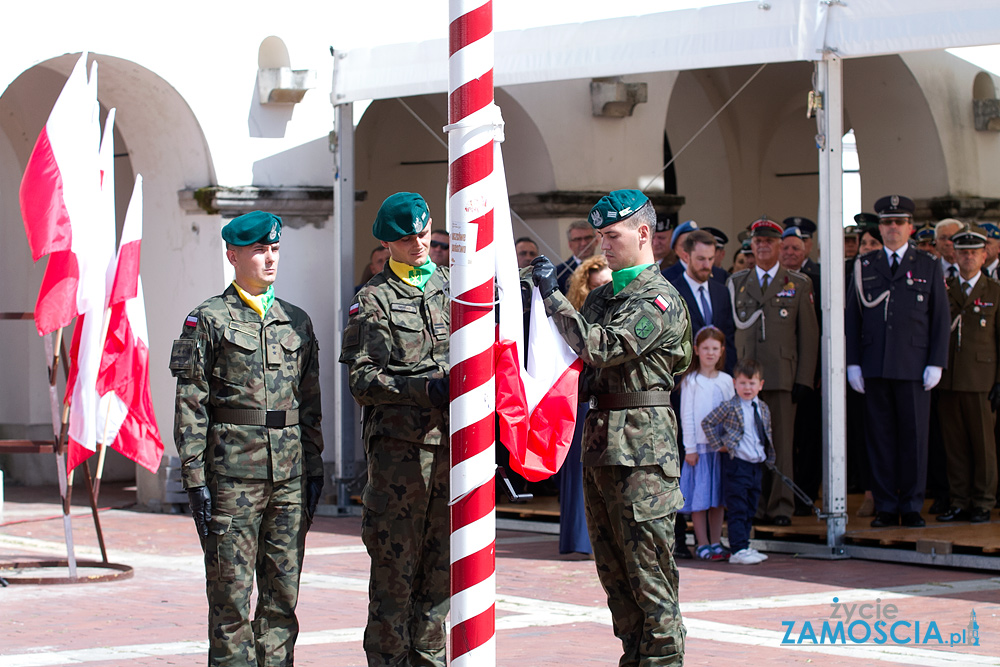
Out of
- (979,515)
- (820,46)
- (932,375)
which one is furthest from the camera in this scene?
(979,515)

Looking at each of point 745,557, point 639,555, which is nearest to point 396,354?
point 639,555

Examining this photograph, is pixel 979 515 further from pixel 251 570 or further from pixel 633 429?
pixel 251 570

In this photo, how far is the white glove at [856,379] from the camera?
9625mm

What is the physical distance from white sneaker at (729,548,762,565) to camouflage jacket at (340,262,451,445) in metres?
4.08

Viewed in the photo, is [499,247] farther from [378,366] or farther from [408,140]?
[408,140]

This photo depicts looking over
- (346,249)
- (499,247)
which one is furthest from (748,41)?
(499,247)

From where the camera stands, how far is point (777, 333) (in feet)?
32.7

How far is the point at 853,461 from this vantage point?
11094 millimetres

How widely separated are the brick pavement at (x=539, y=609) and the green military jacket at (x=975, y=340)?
1758 mm

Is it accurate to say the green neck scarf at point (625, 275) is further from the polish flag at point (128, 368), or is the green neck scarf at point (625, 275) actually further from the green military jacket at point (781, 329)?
the green military jacket at point (781, 329)

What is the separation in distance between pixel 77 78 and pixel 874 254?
5.25m

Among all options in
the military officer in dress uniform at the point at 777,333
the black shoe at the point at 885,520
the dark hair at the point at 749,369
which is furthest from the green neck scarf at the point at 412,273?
the black shoe at the point at 885,520

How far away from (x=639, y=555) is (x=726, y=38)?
4930 millimetres

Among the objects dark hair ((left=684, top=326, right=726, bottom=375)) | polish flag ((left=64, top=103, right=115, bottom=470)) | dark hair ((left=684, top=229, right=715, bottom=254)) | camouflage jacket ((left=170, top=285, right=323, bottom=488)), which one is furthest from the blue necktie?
camouflage jacket ((left=170, top=285, right=323, bottom=488))
